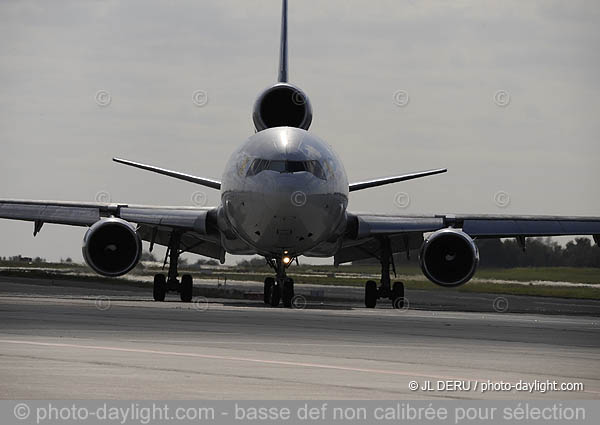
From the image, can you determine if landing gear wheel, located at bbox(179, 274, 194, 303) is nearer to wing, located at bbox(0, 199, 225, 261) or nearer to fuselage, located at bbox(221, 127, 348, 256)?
wing, located at bbox(0, 199, 225, 261)

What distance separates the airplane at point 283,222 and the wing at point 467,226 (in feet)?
0.09

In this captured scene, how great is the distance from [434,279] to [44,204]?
1050 centimetres

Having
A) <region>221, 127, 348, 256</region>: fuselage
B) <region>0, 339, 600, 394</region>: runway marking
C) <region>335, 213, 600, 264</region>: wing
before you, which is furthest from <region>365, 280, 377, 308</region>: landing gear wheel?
<region>0, 339, 600, 394</region>: runway marking

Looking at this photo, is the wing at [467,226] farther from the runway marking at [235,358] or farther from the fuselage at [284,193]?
the runway marking at [235,358]

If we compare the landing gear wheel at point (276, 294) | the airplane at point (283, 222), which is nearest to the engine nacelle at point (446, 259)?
the airplane at point (283, 222)

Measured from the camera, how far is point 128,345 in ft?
46.1

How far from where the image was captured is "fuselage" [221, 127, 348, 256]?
27.4 m

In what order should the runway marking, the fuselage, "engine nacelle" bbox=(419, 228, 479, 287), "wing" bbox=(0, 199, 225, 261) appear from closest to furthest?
the runway marking, the fuselage, "engine nacelle" bbox=(419, 228, 479, 287), "wing" bbox=(0, 199, 225, 261)

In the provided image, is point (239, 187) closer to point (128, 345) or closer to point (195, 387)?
point (128, 345)

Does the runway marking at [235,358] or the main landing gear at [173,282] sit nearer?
the runway marking at [235,358]

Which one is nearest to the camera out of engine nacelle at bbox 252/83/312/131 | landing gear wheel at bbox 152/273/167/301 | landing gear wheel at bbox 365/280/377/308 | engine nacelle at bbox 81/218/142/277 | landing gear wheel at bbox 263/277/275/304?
engine nacelle at bbox 81/218/142/277

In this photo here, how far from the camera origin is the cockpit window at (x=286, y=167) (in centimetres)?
2767

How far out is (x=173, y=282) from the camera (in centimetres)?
3244

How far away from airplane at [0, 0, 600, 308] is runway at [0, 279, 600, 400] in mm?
6208
